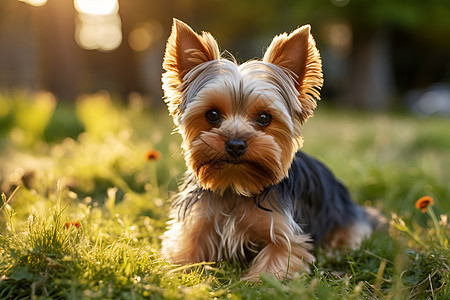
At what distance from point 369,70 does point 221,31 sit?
Answer: 7.22 meters

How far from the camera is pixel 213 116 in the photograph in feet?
11.3

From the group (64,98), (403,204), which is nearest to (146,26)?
(64,98)

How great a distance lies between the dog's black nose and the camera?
10.3 feet

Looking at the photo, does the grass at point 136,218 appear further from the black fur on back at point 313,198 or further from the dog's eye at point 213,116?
the dog's eye at point 213,116

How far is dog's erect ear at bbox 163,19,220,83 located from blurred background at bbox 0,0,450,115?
1102 centimetres

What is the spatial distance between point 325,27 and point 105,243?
2043cm

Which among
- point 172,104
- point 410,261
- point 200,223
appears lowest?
point 410,261

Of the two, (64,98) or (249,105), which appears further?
(64,98)

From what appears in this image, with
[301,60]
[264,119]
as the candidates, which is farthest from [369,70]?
[264,119]

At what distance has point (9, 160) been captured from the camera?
7523mm

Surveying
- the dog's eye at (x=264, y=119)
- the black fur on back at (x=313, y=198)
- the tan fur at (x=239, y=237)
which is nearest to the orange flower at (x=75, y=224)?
the tan fur at (x=239, y=237)

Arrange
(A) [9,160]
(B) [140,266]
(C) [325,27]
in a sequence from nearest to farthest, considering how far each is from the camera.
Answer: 1. (B) [140,266]
2. (A) [9,160]
3. (C) [325,27]

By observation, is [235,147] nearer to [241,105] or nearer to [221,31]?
[241,105]

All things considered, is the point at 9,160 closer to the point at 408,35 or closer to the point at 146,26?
the point at 146,26
